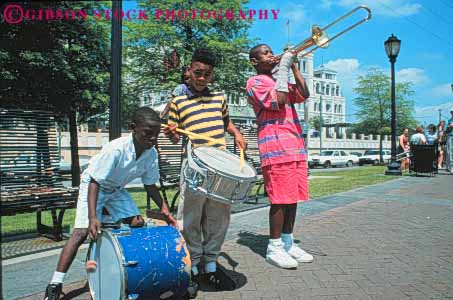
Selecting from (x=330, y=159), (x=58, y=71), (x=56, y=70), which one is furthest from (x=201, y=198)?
(x=330, y=159)

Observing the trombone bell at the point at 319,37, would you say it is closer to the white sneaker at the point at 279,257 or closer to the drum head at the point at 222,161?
the drum head at the point at 222,161

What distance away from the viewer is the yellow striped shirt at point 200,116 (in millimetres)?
3594

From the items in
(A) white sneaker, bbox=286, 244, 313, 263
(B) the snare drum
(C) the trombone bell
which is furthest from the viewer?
(A) white sneaker, bbox=286, 244, 313, 263

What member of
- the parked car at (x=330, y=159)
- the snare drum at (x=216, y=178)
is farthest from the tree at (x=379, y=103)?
the snare drum at (x=216, y=178)

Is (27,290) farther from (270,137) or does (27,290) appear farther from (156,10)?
(156,10)

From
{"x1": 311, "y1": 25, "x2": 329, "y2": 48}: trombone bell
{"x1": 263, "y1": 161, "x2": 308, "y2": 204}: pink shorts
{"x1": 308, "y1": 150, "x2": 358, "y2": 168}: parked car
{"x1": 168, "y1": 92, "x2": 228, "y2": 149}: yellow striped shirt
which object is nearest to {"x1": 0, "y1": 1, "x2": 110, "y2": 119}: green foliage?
{"x1": 168, "y1": 92, "x2": 228, "y2": 149}: yellow striped shirt

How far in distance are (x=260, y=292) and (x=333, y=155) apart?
38283 mm

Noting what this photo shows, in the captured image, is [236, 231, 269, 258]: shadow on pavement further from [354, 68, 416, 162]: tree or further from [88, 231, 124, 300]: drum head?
[354, 68, 416, 162]: tree

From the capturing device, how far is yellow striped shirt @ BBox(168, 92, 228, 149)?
359cm

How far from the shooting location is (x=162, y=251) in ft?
8.96

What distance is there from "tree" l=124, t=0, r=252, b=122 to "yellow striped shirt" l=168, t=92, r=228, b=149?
1392 centimetres

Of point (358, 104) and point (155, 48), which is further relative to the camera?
point (358, 104)

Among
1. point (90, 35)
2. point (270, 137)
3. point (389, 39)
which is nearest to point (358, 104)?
point (389, 39)

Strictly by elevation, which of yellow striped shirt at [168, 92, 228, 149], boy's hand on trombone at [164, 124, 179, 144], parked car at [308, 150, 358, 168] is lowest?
parked car at [308, 150, 358, 168]
